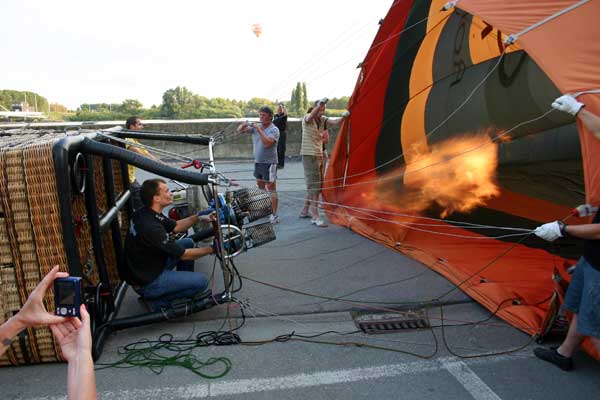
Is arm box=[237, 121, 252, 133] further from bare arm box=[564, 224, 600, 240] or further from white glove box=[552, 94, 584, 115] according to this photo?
bare arm box=[564, 224, 600, 240]

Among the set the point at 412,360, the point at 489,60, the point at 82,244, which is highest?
the point at 489,60

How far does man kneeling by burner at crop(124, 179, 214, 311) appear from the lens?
370 cm

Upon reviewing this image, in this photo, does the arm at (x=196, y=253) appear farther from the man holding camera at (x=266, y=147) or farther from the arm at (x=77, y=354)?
the man holding camera at (x=266, y=147)

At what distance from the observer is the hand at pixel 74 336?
1445mm

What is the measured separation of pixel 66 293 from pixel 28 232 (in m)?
1.79

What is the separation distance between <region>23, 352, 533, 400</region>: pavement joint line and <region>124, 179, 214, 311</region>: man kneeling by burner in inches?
40.0

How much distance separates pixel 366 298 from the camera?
14.3ft

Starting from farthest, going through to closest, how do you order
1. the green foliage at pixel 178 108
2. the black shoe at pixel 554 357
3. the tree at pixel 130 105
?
the tree at pixel 130 105 → the green foliage at pixel 178 108 → the black shoe at pixel 554 357

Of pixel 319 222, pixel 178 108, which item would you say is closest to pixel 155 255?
pixel 319 222

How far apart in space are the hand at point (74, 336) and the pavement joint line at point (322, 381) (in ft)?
5.14

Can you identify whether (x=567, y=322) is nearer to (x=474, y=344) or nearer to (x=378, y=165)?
(x=474, y=344)

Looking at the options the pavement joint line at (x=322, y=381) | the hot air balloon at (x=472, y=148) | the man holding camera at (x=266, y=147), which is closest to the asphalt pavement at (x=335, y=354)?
the pavement joint line at (x=322, y=381)

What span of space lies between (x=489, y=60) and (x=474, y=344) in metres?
3.37

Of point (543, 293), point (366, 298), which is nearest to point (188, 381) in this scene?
point (366, 298)
